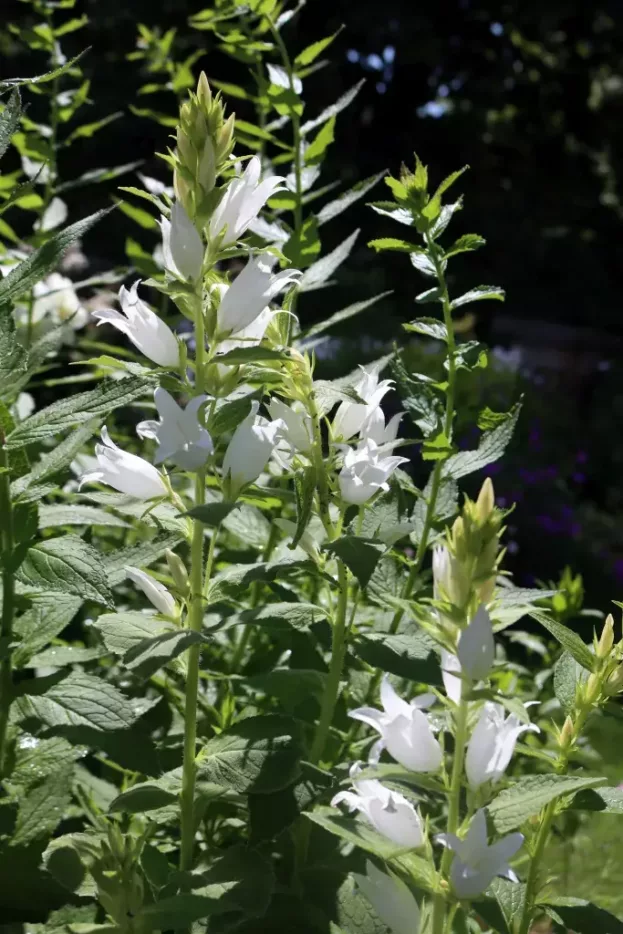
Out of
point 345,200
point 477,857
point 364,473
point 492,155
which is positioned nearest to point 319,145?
point 345,200

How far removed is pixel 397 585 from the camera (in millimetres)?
1086

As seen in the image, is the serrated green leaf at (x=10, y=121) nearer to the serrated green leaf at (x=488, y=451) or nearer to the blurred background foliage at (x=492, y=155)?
the serrated green leaf at (x=488, y=451)

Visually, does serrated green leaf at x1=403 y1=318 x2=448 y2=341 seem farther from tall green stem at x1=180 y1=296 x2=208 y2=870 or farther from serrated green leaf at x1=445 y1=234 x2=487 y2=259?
tall green stem at x1=180 y1=296 x2=208 y2=870

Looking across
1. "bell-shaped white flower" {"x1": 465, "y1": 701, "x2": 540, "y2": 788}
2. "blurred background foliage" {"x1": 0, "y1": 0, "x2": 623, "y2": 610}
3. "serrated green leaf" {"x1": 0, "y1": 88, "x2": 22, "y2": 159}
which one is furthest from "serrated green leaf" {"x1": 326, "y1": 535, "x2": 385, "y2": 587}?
"blurred background foliage" {"x1": 0, "y1": 0, "x2": 623, "y2": 610}

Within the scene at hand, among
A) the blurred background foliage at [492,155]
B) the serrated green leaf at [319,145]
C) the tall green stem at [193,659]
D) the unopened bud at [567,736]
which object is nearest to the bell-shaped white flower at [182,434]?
the tall green stem at [193,659]

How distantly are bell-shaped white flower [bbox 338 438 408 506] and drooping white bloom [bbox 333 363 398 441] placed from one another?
0.05 metres

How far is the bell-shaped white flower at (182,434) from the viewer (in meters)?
0.78

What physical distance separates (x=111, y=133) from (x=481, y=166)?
254 cm

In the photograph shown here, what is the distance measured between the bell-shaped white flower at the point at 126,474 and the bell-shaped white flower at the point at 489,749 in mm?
354

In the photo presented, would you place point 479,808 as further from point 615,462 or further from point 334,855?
point 615,462

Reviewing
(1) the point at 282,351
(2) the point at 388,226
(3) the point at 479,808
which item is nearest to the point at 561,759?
(3) the point at 479,808

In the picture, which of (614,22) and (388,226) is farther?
(614,22)

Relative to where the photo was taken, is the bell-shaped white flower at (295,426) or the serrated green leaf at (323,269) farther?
the serrated green leaf at (323,269)

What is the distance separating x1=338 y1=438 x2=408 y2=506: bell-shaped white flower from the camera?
86cm
